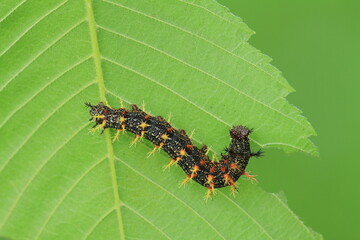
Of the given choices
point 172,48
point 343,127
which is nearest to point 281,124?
point 172,48

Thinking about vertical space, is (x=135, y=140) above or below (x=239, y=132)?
below

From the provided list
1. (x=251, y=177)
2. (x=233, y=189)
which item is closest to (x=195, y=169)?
(x=233, y=189)

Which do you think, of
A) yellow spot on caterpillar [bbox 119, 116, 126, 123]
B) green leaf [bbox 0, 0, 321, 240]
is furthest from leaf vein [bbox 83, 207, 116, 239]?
yellow spot on caterpillar [bbox 119, 116, 126, 123]

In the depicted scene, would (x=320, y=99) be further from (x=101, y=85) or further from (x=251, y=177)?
(x=101, y=85)

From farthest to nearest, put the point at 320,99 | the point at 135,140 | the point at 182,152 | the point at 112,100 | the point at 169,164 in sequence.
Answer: the point at 320,99 < the point at 182,152 < the point at 169,164 < the point at 135,140 < the point at 112,100

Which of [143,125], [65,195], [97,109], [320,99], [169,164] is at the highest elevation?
[320,99]

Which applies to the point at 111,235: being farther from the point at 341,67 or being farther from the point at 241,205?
the point at 341,67
